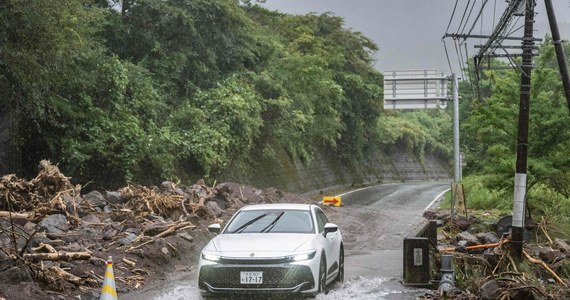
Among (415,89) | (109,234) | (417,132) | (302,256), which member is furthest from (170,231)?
(417,132)

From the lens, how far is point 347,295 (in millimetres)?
11133

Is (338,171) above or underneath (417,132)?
underneath

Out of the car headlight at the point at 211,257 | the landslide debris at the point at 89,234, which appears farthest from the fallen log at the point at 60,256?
the car headlight at the point at 211,257

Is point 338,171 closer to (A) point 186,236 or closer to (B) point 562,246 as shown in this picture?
(A) point 186,236

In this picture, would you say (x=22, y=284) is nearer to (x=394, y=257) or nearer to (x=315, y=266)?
(x=315, y=266)

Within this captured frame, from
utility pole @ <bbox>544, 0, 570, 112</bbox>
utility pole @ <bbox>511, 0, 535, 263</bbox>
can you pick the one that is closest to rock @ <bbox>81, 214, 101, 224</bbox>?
utility pole @ <bbox>511, 0, 535, 263</bbox>

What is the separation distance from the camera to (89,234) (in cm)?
1532

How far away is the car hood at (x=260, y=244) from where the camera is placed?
10117 mm

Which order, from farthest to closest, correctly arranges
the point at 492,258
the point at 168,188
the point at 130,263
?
Result: the point at 168,188 < the point at 130,263 < the point at 492,258

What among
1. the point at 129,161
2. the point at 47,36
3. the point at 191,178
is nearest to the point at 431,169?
the point at 191,178

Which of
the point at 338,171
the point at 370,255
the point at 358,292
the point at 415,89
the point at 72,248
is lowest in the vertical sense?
the point at 370,255

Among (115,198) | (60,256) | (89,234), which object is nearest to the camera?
(60,256)

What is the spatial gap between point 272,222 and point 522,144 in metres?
6.27

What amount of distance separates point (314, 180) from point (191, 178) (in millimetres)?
20298
